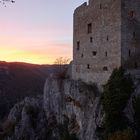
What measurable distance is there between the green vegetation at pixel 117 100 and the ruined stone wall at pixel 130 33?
109 inches

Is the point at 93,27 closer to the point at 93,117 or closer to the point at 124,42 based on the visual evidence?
the point at 124,42

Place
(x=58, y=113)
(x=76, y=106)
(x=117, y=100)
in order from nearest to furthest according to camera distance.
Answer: (x=117, y=100)
(x=76, y=106)
(x=58, y=113)

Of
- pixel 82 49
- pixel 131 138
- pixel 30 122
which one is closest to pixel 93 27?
pixel 82 49

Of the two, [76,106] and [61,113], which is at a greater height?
[76,106]

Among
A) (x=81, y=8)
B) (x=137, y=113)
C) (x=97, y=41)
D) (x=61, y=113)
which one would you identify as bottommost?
(x=61, y=113)

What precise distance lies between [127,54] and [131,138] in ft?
34.0

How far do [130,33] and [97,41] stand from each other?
4472 mm

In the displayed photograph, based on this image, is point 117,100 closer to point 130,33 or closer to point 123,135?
point 123,135

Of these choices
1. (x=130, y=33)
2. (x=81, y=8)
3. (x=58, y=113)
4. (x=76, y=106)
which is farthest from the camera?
(x=58, y=113)

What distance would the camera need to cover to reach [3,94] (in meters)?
150

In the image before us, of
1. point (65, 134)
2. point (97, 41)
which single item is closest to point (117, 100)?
point (97, 41)

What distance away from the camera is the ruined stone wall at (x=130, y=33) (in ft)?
130

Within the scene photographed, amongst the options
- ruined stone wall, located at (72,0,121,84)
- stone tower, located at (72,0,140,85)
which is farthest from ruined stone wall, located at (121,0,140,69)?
ruined stone wall, located at (72,0,121,84)

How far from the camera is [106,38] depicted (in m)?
41.8
